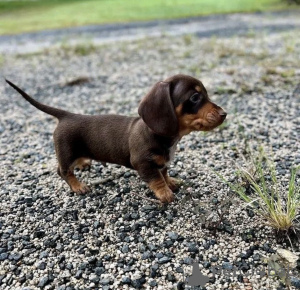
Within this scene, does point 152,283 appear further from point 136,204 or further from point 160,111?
point 160,111

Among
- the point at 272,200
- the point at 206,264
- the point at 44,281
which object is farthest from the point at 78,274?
the point at 272,200

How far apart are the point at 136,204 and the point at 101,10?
49.5 feet

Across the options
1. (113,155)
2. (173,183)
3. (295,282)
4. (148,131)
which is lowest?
(295,282)

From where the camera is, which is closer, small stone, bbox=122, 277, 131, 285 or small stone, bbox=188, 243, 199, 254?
small stone, bbox=122, 277, 131, 285

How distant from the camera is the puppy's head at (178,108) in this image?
2824 millimetres

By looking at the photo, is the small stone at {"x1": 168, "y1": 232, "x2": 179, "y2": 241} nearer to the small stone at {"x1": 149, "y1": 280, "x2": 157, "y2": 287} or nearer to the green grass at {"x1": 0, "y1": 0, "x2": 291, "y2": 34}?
the small stone at {"x1": 149, "y1": 280, "x2": 157, "y2": 287}

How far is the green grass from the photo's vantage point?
14312mm

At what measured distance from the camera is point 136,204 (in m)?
3.25

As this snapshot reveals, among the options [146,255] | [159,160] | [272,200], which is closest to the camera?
[146,255]

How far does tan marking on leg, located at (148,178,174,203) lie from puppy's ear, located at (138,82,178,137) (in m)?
0.45

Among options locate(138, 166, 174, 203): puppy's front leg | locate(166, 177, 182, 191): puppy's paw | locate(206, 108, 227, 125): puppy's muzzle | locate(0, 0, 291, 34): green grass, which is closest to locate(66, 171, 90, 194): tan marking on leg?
locate(138, 166, 174, 203): puppy's front leg

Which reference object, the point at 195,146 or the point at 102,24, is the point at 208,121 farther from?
the point at 102,24

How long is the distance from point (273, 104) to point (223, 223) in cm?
277

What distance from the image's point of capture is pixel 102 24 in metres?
13.8
